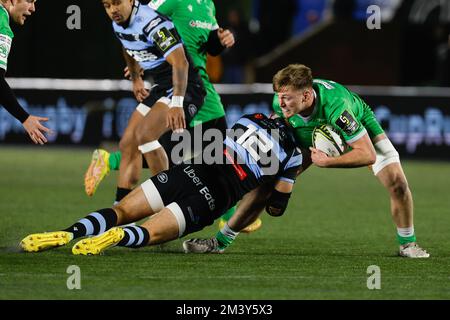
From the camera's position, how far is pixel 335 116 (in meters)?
7.44

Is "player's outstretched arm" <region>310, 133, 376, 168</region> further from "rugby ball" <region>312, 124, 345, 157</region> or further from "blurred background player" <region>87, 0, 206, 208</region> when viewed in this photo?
"blurred background player" <region>87, 0, 206, 208</region>

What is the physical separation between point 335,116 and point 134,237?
167 centimetres

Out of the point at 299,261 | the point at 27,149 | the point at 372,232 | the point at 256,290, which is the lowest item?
the point at 27,149

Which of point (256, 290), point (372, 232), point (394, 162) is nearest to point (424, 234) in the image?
point (372, 232)

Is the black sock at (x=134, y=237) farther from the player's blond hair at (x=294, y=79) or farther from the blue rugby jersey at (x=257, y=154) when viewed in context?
the player's blond hair at (x=294, y=79)

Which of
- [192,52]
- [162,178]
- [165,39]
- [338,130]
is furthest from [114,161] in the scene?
[338,130]

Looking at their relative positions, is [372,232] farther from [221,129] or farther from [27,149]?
[27,149]

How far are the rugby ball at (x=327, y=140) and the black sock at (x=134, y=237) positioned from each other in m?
1.44

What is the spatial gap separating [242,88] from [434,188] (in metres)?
4.78

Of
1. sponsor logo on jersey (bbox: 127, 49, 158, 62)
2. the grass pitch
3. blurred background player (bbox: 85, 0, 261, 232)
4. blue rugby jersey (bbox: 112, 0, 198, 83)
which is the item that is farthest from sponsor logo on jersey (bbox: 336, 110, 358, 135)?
blurred background player (bbox: 85, 0, 261, 232)

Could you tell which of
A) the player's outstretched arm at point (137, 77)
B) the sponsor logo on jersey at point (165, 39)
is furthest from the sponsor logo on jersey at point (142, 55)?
the sponsor logo on jersey at point (165, 39)

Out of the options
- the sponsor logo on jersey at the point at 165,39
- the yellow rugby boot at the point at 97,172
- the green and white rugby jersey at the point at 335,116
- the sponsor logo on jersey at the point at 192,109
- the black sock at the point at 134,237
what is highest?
the sponsor logo on jersey at the point at 165,39

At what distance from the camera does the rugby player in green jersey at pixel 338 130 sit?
7406mm
